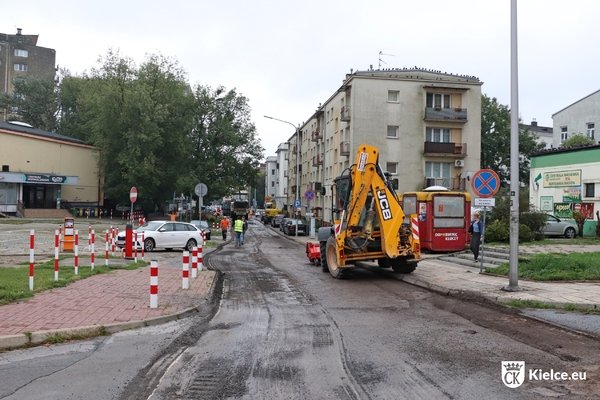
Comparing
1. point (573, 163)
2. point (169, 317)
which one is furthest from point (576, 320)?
point (573, 163)

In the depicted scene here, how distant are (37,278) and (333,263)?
291 inches

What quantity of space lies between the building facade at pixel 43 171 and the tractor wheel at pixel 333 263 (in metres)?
44.5

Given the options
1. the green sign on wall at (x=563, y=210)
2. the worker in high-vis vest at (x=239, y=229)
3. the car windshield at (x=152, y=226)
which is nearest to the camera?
the car windshield at (x=152, y=226)

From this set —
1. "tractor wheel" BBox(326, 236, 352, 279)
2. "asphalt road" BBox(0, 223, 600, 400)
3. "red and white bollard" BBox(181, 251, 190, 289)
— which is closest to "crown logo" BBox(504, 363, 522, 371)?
"asphalt road" BBox(0, 223, 600, 400)

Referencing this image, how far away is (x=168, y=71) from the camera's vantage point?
54.6 metres

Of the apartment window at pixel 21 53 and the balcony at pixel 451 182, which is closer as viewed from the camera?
the balcony at pixel 451 182

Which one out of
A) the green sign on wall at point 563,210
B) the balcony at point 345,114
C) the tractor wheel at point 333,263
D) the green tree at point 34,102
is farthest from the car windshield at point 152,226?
the green tree at point 34,102

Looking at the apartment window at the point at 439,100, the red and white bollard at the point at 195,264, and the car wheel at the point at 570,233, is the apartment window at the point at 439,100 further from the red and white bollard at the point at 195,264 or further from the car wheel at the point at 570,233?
the red and white bollard at the point at 195,264

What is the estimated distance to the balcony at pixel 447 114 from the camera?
4359 cm

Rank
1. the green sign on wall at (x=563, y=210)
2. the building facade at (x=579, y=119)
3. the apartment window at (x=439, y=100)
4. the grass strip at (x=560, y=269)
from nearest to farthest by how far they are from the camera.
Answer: the grass strip at (x=560, y=269)
the green sign on wall at (x=563, y=210)
the building facade at (x=579, y=119)
the apartment window at (x=439, y=100)

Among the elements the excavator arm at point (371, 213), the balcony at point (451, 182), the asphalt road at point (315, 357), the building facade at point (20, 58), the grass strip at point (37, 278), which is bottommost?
the asphalt road at point (315, 357)

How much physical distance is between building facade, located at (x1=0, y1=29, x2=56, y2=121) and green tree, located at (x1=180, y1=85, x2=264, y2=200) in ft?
108

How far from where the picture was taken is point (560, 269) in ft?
41.5

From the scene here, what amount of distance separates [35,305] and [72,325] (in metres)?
1.74
